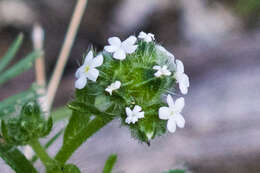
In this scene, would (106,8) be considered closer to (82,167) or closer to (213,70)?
(213,70)

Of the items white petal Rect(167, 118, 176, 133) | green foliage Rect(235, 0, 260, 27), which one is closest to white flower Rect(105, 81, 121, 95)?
white petal Rect(167, 118, 176, 133)

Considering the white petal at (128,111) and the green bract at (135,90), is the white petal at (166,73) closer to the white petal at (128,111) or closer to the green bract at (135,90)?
the green bract at (135,90)

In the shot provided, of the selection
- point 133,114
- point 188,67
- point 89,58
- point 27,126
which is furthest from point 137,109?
point 188,67

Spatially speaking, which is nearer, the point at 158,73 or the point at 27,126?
the point at 158,73

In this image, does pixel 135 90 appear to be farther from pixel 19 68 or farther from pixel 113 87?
pixel 19 68

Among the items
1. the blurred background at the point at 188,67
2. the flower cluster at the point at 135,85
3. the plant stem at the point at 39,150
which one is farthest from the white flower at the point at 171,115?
the blurred background at the point at 188,67

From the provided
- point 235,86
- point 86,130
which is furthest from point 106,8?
point 86,130

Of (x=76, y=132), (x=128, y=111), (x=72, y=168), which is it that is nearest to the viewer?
(x=128, y=111)
